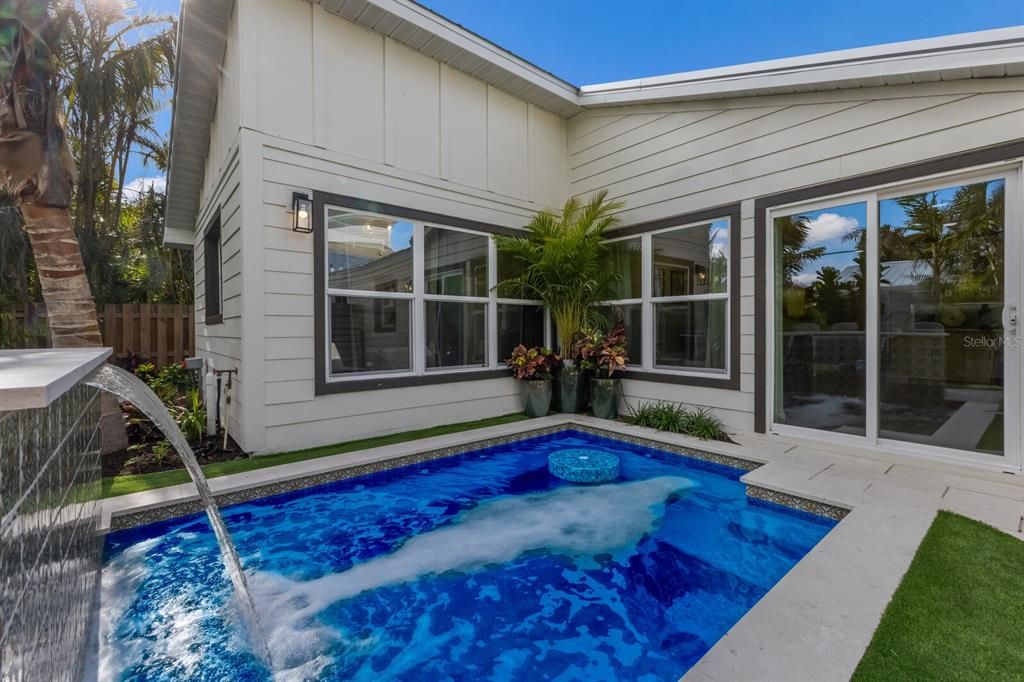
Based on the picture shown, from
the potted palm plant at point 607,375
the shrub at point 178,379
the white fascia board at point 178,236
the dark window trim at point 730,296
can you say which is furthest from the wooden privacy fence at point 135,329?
the dark window trim at point 730,296

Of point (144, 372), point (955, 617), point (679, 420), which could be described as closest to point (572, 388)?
point (679, 420)

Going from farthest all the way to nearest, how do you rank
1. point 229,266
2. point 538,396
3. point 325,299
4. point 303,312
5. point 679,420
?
point 538,396
point 679,420
point 229,266
point 325,299
point 303,312

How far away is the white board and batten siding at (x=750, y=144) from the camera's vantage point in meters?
3.77

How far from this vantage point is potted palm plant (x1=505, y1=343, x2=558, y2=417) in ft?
19.9

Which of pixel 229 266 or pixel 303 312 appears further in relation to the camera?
pixel 229 266

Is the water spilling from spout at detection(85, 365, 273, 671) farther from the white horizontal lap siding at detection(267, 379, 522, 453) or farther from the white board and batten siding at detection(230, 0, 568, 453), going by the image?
the white board and batten siding at detection(230, 0, 568, 453)

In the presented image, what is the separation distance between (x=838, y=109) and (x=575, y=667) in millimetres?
5168

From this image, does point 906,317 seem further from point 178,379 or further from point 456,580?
point 178,379

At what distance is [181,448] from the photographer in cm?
262

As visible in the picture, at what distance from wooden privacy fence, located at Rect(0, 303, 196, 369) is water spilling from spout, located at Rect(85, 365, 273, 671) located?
6.92m

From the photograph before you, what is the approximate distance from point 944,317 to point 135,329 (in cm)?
1177

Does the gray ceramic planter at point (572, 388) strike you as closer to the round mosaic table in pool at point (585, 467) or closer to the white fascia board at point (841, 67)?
the round mosaic table in pool at point (585, 467)

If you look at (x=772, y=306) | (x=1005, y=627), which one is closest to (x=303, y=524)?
(x=1005, y=627)

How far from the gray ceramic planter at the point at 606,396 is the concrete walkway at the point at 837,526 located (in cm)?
66
